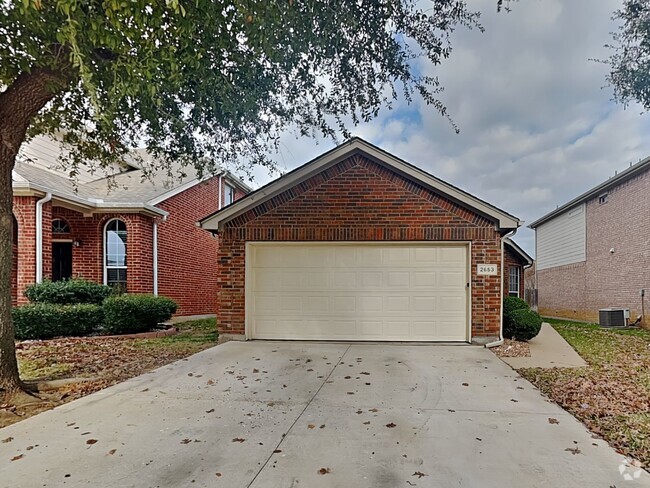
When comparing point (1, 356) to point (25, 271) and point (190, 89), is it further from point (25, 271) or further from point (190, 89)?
point (25, 271)

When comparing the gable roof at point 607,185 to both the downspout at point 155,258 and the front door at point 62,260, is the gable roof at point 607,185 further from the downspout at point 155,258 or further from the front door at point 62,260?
the front door at point 62,260

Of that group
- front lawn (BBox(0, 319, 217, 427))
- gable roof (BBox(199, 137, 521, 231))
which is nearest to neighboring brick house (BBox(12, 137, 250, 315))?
gable roof (BBox(199, 137, 521, 231))

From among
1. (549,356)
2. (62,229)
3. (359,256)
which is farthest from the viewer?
(62,229)

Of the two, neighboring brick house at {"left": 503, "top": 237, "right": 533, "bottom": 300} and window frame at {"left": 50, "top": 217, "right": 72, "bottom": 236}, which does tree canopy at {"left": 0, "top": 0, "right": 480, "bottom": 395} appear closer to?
window frame at {"left": 50, "top": 217, "right": 72, "bottom": 236}

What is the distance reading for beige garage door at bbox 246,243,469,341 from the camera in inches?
346

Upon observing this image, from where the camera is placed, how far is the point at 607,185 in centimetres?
1537

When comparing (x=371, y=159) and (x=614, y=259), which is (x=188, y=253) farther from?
(x=614, y=259)

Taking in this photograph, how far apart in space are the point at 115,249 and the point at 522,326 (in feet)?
37.0

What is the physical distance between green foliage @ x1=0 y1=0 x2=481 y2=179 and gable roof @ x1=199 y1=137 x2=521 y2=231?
4.75 ft

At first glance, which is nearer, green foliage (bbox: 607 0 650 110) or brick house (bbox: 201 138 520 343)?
green foliage (bbox: 607 0 650 110)

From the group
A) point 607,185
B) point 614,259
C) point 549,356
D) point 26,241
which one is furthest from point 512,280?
point 26,241

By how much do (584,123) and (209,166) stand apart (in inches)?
593

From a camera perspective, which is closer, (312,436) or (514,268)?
(312,436)

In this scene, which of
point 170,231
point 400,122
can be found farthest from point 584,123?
point 170,231
